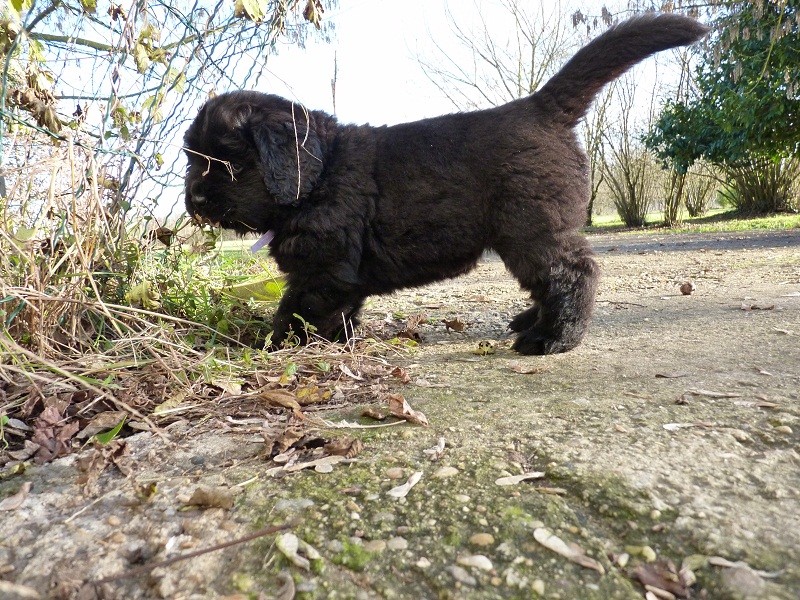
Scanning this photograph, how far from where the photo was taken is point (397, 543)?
1.17 metres

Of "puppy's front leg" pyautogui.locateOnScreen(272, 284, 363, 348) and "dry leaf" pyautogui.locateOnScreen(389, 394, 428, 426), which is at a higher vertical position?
"puppy's front leg" pyautogui.locateOnScreen(272, 284, 363, 348)

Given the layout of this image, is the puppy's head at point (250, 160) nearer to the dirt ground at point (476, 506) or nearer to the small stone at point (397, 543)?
the dirt ground at point (476, 506)

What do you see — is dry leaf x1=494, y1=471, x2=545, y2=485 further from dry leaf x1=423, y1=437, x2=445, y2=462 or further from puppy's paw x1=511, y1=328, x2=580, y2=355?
puppy's paw x1=511, y1=328, x2=580, y2=355

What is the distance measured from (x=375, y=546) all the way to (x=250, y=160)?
250cm

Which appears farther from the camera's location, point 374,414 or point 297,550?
point 374,414

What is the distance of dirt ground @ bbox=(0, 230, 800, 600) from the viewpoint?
3.46 feet

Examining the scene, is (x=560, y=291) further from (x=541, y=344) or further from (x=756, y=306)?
(x=756, y=306)

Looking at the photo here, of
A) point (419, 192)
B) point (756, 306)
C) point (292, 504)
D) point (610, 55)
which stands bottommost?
point (756, 306)

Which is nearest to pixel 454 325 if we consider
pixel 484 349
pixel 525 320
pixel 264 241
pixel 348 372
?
pixel 525 320

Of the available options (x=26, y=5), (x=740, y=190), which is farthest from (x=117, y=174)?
(x=740, y=190)

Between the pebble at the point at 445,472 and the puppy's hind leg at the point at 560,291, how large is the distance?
1.47m

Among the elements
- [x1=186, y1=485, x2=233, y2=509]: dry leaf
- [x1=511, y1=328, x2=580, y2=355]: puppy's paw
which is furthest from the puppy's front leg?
[x1=186, y1=485, x2=233, y2=509]: dry leaf

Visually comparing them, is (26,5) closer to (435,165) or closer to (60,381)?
(60,381)

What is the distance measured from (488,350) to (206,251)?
1761 millimetres
